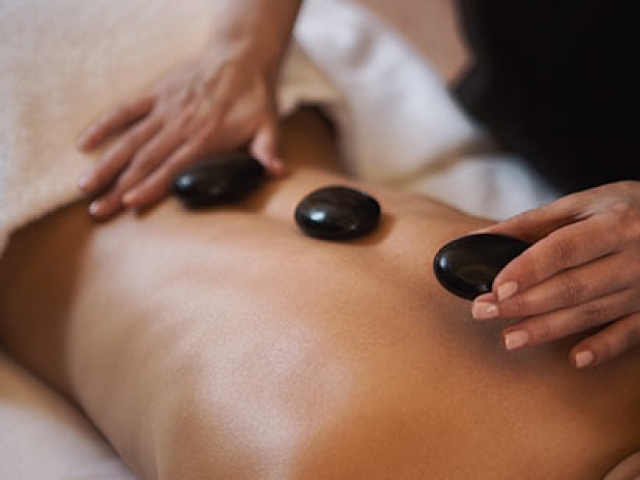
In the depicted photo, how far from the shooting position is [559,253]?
0.56 m

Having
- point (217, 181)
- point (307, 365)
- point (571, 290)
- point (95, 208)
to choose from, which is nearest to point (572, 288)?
point (571, 290)

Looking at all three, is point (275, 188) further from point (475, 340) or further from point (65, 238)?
point (475, 340)

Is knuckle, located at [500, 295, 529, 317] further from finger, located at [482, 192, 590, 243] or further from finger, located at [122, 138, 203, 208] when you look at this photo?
finger, located at [122, 138, 203, 208]

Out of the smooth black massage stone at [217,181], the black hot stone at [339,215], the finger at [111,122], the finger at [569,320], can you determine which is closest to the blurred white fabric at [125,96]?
the finger at [111,122]

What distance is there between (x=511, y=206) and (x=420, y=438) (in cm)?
57

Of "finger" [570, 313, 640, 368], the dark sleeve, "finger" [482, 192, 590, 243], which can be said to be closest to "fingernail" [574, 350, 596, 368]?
"finger" [570, 313, 640, 368]

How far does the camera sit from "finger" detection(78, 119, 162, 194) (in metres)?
0.88

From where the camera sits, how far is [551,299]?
561 millimetres

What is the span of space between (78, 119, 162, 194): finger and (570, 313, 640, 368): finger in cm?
54

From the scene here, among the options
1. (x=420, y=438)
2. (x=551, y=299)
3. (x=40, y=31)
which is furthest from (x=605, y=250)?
(x=40, y=31)

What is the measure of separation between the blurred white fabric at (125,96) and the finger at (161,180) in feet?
0.22

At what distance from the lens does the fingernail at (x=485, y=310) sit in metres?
0.55

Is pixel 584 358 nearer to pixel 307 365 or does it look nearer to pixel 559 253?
pixel 559 253

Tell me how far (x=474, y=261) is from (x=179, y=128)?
47cm
